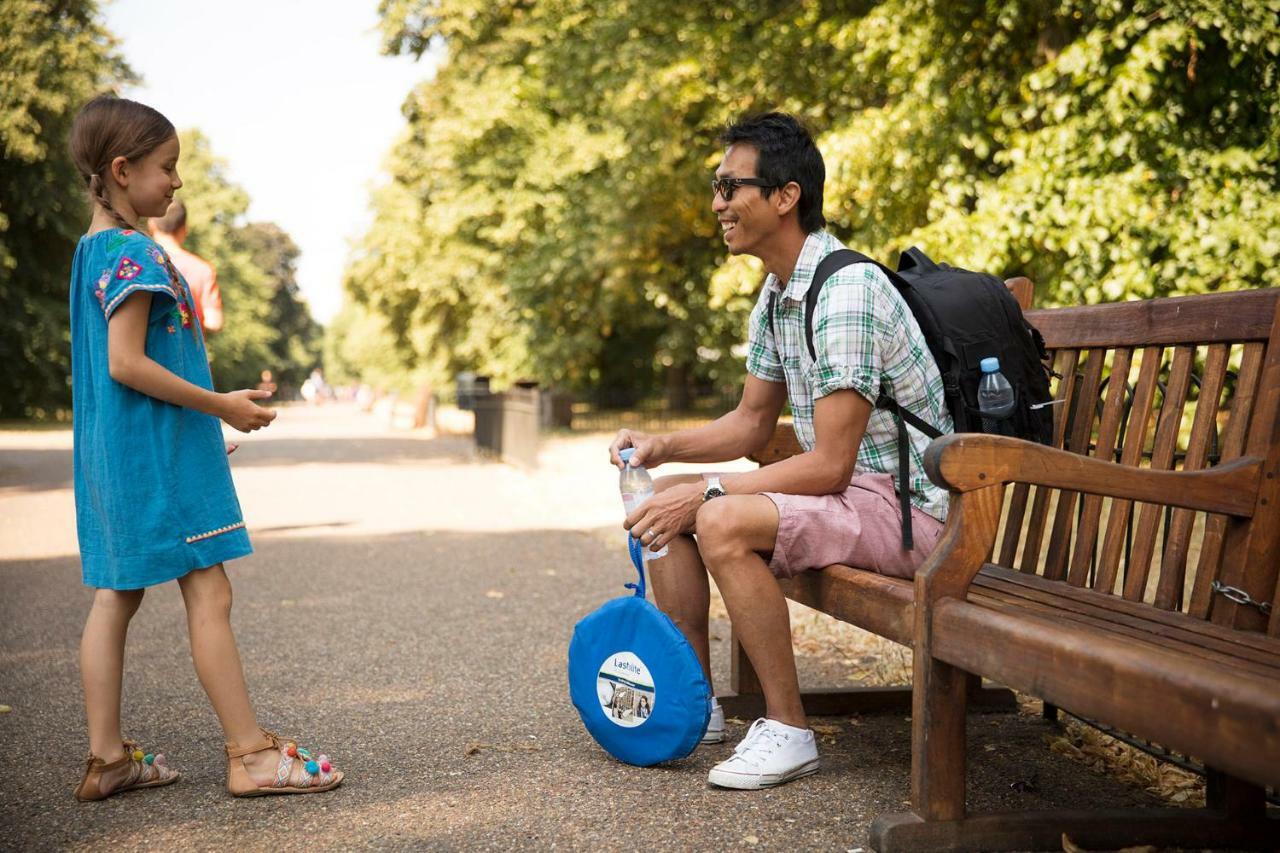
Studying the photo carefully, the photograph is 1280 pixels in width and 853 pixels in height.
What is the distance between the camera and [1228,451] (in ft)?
9.59

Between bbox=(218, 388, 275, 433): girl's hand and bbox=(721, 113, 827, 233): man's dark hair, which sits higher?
bbox=(721, 113, 827, 233): man's dark hair

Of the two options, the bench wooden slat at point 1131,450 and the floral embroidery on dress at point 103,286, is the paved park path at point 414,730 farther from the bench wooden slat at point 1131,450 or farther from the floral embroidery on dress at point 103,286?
the floral embroidery on dress at point 103,286

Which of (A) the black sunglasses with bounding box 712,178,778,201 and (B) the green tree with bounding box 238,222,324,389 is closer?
(A) the black sunglasses with bounding box 712,178,778,201

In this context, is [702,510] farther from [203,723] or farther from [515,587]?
[515,587]

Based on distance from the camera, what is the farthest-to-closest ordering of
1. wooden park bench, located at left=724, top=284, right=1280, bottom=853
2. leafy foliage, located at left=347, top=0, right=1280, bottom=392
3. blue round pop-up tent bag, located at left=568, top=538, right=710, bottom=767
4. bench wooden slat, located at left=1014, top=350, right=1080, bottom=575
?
1. leafy foliage, located at left=347, top=0, right=1280, bottom=392
2. bench wooden slat, located at left=1014, top=350, right=1080, bottom=575
3. blue round pop-up tent bag, located at left=568, top=538, right=710, bottom=767
4. wooden park bench, located at left=724, top=284, right=1280, bottom=853

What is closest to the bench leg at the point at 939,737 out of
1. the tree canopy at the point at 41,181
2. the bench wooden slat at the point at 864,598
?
the bench wooden slat at the point at 864,598

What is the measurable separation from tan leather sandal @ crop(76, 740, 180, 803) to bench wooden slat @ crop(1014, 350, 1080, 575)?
255cm

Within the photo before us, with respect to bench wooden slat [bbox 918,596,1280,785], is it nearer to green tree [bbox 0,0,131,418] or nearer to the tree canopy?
the tree canopy

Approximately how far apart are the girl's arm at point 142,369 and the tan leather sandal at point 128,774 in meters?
0.98

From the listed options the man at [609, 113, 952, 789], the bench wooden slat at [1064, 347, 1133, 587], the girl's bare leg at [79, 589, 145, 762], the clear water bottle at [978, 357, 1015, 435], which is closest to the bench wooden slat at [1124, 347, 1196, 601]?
the bench wooden slat at [1064, 347, 1133, 587]

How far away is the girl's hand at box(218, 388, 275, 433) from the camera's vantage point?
311cm

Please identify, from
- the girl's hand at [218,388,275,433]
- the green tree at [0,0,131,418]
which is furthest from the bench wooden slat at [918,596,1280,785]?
the green tree at [0,0,131,418]

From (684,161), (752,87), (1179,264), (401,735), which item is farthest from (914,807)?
(684,161)

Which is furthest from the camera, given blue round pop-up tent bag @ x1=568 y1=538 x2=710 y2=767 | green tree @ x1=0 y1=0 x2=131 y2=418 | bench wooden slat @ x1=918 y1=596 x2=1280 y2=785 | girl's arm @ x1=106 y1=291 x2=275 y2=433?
green tree @ x1=0 y1=0 x2=131 y2=418
